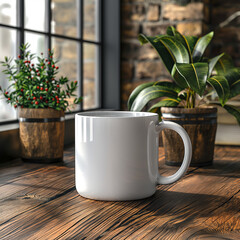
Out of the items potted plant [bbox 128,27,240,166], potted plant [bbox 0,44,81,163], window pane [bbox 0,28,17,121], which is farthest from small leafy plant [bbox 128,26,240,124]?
window pane [bbox 0,28,17,121]

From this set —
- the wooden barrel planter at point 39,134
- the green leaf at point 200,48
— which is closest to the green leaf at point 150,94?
the green leaf at point 200,48

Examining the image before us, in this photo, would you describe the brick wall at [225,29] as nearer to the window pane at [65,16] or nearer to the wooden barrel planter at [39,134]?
the window pane at [65,16]

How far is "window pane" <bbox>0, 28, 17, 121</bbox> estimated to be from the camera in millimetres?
1373

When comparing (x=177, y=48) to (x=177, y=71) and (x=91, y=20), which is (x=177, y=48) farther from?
(x=91, y=20)

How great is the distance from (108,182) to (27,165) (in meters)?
0.43

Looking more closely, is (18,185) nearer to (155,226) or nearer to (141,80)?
(155,226)

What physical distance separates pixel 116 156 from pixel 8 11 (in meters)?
0.97

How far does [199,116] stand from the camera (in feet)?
3.35

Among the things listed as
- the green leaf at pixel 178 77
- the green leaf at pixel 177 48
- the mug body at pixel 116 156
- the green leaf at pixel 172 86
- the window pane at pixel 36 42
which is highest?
the window pane at pixel 36 42

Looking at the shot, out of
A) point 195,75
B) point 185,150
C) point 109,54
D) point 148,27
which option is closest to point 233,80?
point 195,75

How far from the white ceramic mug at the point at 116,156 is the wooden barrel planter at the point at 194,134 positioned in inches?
13.6

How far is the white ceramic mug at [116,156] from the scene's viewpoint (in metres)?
0.65

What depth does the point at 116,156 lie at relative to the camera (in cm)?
65

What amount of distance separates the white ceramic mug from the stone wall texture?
1.27 metres
